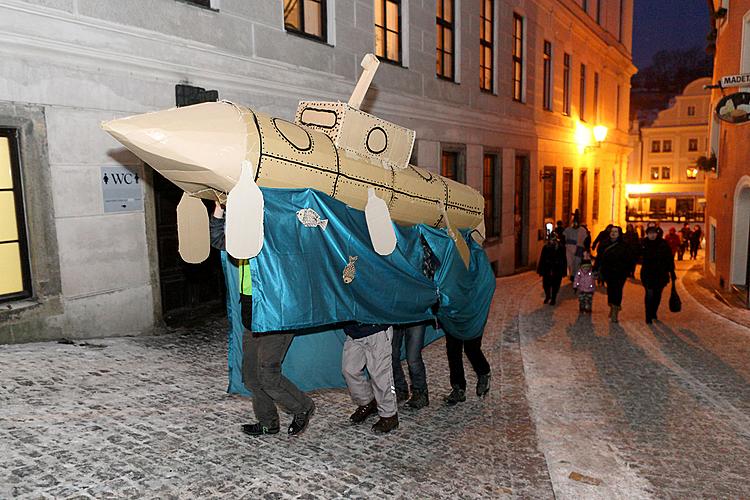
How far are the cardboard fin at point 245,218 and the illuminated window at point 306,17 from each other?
5.73 meters

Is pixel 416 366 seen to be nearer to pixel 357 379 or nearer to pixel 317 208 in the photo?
pixel 357 379

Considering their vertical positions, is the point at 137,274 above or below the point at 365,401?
above

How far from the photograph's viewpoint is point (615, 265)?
31.1 feet

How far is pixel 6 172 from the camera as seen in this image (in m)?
6.07

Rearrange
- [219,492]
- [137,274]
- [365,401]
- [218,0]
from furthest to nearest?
[218,0], [137,274], [365,401], [219,492]

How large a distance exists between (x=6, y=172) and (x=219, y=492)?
430cm

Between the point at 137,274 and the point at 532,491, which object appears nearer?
the point at 532,491

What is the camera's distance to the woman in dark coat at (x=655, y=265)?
9.30m

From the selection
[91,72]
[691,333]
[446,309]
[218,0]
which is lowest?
[691,333]

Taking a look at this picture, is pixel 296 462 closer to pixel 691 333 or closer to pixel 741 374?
pixel 741 374

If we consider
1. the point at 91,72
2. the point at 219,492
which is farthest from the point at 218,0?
the point at 219,492

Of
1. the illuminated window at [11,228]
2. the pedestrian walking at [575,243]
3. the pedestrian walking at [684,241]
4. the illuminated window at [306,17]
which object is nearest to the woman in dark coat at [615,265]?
the pedestrian walking at [575,243]

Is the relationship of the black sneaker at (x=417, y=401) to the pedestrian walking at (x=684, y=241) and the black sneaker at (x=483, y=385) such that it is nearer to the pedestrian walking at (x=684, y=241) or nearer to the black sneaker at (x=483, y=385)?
the black sneaker at (x=483, y=385)

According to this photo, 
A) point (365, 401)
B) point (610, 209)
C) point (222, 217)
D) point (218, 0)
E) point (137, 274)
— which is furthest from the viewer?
point (610, 209)
